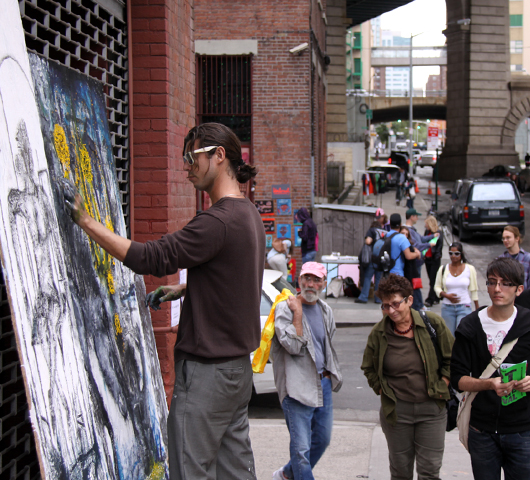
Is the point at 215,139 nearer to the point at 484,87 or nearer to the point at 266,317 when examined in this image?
the point at 266,317

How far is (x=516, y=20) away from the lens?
289 feet

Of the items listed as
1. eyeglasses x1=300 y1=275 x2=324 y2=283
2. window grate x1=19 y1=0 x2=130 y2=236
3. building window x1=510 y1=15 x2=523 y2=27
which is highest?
building window x1=510 y1=15 x2=523 y2=27

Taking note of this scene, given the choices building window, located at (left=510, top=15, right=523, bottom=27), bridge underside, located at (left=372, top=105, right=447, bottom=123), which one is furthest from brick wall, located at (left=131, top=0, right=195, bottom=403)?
building window, located at (left=510, top=15, right=523, bottom=27)

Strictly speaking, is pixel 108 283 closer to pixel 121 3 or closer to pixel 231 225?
pixel 231 225

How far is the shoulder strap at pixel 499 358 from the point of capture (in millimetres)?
3820

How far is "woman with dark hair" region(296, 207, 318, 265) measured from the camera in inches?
607

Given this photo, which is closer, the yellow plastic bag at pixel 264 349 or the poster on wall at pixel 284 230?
the yellow plastic bag at pixel 264 349

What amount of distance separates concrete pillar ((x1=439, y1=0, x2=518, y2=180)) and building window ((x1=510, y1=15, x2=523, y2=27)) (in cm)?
5116

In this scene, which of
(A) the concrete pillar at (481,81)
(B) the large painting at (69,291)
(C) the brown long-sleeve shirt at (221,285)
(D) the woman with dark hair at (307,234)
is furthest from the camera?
(A) the concrete pillar at (481,81)

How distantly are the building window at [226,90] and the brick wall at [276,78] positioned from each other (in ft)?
0.94

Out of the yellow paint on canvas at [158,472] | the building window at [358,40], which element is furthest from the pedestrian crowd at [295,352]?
the building window at [358,40]

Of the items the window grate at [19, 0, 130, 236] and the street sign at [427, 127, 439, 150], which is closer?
the window grate at [19, 0, 130, 236]

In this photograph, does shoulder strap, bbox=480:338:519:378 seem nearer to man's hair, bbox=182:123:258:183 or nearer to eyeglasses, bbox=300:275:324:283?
eyeglasses, bbox=300:275:324:283

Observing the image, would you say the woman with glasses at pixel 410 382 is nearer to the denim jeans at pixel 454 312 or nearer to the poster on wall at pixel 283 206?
the denim jeans at pixel 454 312
